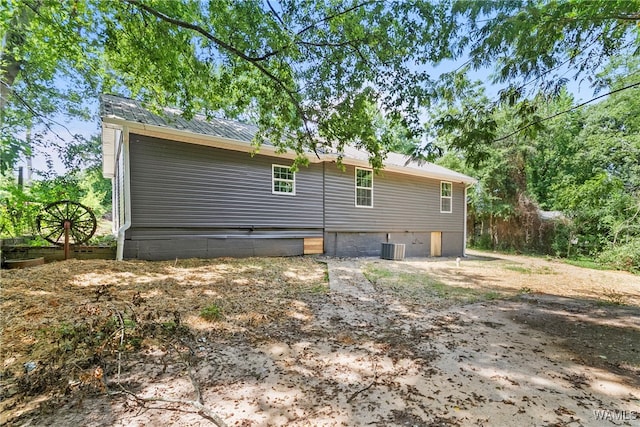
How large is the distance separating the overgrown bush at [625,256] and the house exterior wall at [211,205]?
38.5 ft

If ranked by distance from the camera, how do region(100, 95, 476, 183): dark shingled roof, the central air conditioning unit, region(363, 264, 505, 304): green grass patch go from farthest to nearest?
the central air conditioning unit < region(100, 95, 476, 183): dark shingled roof < region(363, 264, 505, 304): green grass patch

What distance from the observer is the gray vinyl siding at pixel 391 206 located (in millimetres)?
10344

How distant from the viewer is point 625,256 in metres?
10.7

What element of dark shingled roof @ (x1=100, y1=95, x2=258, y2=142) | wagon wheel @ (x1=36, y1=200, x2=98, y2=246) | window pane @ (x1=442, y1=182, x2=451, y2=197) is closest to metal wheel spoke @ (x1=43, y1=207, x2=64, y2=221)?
wagon wheel @ (x1=36, y1=200, x2=98, y2=246)

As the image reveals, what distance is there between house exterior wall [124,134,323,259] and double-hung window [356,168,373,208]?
1.87 metres

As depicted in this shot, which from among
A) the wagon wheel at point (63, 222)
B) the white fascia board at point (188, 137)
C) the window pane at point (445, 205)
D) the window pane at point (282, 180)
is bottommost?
the wagon wheel at point (63, 222)

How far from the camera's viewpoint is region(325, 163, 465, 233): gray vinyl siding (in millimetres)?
10344

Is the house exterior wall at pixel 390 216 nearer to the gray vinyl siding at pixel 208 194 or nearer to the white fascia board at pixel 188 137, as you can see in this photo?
the gray vinyl siding at pixel 208 194

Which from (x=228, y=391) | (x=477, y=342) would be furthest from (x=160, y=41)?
(x=477, y=342)

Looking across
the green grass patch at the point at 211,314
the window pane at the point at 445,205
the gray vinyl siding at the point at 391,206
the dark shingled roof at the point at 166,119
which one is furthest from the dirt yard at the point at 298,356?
the window pane at the point at 445,205

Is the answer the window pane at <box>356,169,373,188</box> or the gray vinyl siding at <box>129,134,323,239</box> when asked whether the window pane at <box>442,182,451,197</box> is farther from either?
the gray vinyl siding at <box>129,134,323,239</box>

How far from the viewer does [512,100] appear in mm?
4297

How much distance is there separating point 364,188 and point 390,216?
182cm

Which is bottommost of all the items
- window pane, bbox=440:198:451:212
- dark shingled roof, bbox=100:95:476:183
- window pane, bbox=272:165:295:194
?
window pane, bbox=440:198:451:212
